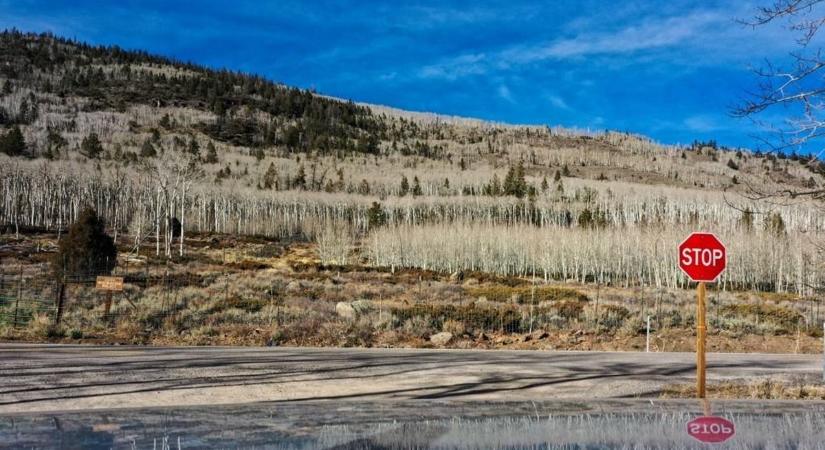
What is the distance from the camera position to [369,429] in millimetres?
3383

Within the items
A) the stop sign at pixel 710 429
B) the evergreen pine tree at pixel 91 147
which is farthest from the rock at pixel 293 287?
the evergreen pine tree at pixel 91 147

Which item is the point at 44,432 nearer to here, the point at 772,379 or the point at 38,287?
the point at 772,379

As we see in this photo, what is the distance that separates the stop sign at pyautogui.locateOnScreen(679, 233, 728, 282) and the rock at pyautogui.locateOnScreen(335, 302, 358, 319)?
50.7 ft

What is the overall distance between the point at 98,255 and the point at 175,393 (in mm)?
25165

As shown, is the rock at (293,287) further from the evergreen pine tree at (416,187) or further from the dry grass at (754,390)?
the evergreen pine tree at (416,187)

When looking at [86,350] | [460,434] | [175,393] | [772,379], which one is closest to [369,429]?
[460,434]

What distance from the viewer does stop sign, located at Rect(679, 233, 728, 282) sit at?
9258 millimetres

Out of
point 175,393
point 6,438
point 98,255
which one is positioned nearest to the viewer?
point 6,438

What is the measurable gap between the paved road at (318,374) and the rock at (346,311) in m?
6.21

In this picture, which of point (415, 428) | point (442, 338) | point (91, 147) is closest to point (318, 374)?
point (442, 338)

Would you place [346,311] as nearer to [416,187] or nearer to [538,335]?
[538,335]

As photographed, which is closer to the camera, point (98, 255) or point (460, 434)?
point (460, 434)

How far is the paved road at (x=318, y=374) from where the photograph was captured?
10.3 m

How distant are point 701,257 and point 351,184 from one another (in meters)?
132
